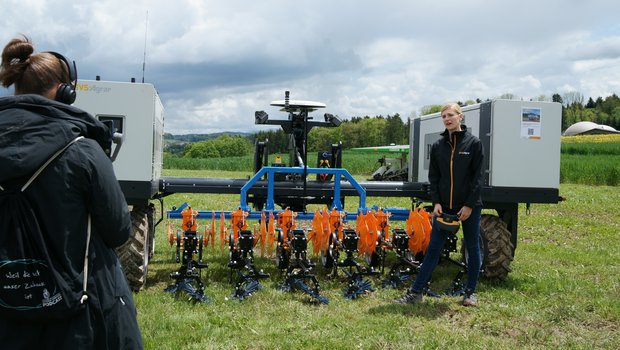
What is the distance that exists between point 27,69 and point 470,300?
521cm

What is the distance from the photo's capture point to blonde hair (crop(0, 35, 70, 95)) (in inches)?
92.7

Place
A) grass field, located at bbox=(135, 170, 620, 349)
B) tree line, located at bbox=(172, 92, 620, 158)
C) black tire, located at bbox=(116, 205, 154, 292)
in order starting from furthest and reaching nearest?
tree line, located at bbox=(172, 92, 620, 158) < black tire, located at bbox=(116, 205, 154, 292) < grass field, located at bbox=(135, 170, 620, 349)

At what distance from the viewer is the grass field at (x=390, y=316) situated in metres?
5.17

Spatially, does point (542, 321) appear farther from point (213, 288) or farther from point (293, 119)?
point (293, 119)

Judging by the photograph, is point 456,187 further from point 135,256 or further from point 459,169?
point 135,256

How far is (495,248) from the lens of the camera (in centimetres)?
730

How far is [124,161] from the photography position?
6.62 m

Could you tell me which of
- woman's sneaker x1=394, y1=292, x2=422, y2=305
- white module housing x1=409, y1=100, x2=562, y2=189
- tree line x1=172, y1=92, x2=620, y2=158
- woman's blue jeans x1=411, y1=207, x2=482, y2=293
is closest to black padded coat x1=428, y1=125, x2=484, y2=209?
woman's blue jeans x1=411, y1=207, x2=482, y2=293

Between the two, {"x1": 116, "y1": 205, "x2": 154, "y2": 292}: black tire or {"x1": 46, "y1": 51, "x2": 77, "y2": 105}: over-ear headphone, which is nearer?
{"x1": 46, "y1": 51, "x2": 77, "y2": 105}: over-ear headphone

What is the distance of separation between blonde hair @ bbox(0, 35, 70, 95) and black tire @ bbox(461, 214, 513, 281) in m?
6.01

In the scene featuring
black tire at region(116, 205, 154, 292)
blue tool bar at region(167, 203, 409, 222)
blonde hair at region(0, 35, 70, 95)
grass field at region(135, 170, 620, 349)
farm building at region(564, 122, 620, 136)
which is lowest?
grass field at region(135, 170, 620, 349)

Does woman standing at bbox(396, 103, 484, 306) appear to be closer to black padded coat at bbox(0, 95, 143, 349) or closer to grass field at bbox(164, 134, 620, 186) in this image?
grass field at bbox(164, 134, 620, 186)

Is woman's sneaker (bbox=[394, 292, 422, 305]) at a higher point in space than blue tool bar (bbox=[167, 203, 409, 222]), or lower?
lower

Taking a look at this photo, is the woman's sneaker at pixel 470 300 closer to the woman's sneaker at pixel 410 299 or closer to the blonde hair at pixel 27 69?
the woman's sneaker at pixel 410 299
